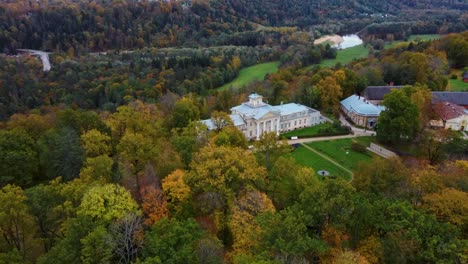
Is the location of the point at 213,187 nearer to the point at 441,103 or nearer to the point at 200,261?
the point at 200,261

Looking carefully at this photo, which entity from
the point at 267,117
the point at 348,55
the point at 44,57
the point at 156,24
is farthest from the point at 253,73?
the point at 44,57

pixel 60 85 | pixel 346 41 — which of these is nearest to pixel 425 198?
pixel 60 85

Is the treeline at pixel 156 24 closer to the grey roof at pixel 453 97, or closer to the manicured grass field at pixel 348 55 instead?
the manicured grass field at pixel 348 55

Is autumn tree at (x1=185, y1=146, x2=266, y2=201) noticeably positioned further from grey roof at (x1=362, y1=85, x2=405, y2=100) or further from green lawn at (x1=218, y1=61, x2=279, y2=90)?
green lawn at (x1=218, y1=61, x2=279, y2=90)

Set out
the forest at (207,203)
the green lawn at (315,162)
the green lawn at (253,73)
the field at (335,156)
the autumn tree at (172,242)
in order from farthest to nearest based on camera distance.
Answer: the green lawn at (253,73), the field at (335,156), the green lawn at (315,162), the forest at (207,203), the autumn tree at (172,242)

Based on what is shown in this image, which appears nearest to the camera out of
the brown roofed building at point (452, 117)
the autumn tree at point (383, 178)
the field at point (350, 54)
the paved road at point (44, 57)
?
the autumn tree at point (383, 178)

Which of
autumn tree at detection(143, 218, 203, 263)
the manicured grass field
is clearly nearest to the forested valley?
autumn tree at detection(143, 218, 203, 263)

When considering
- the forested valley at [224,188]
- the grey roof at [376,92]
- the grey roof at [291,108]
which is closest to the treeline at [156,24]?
the forested valley at [224,188]
